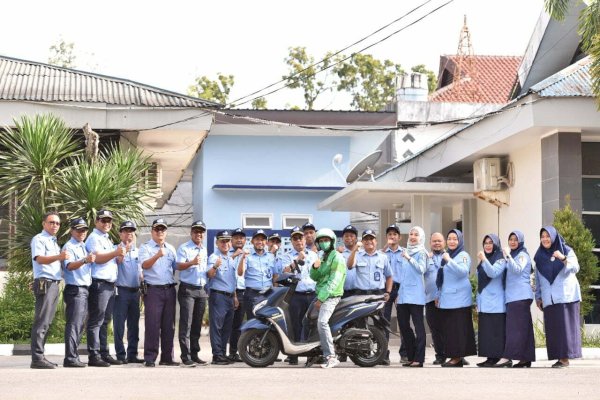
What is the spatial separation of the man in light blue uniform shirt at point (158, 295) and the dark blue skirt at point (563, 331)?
15.6 ft

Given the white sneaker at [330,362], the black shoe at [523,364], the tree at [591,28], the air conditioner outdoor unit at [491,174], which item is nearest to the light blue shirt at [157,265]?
the white sneaker at [330,362]

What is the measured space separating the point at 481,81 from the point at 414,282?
98.6 feet

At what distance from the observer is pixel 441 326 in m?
15.9

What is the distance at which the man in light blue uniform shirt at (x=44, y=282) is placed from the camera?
14.5m

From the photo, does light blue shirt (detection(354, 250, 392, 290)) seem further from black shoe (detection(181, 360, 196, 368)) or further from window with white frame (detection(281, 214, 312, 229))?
window with white frame (detection(281, 214, 312, 229))

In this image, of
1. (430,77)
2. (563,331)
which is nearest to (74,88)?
(563,331)

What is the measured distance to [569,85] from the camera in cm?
2031

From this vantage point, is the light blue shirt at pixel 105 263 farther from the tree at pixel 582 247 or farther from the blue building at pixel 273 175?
the blue building at pixel 273 175

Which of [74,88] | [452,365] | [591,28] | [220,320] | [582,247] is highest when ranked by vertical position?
[591,28]

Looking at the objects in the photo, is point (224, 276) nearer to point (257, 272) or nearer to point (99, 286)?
point (257, 272)

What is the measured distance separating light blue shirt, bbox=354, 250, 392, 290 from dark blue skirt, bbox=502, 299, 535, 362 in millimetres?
1713

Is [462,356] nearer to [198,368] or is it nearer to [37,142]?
[198,368]
